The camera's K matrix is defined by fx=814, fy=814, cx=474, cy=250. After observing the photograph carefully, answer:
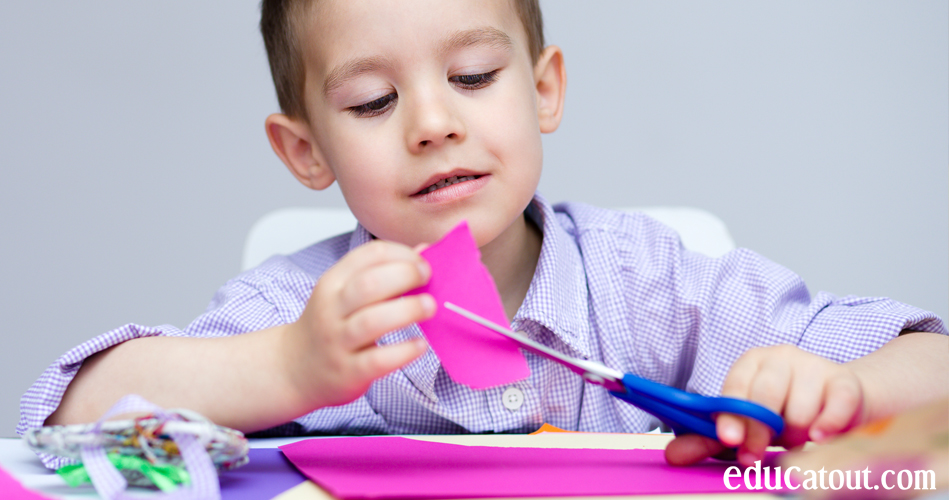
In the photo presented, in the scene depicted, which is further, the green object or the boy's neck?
the boy's neck

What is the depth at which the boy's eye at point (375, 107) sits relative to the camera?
2.51 ft

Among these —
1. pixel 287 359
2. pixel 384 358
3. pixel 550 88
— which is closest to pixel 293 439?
pixel 287 359

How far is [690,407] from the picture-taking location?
0.46 meters

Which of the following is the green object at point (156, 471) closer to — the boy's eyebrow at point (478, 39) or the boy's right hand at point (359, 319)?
the boy's right hand at point (359, 319)

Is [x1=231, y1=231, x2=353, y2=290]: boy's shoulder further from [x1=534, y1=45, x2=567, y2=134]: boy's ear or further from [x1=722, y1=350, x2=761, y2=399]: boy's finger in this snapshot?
[x1=722, y1=350, x2=761, y2=399]: boy's finger

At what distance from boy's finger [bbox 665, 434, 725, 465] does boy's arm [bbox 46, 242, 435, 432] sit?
0.54 feet

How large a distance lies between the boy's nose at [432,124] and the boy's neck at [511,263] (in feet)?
0.66

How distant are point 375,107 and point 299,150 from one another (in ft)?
0.71

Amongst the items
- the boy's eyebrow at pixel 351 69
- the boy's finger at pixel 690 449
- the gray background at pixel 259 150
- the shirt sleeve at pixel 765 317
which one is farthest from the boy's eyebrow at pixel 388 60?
the gray background at pixel 259 150

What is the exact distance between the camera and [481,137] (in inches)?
30.6

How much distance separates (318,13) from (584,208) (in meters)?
0.42

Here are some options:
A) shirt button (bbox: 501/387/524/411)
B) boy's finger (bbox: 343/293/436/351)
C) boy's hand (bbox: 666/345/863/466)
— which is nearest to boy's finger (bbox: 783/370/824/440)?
boy's hand (bbox: 666/345/863/466)

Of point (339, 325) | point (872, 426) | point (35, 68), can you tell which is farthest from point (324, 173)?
point (35, 68)

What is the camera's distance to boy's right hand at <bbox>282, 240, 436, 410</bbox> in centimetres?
50
